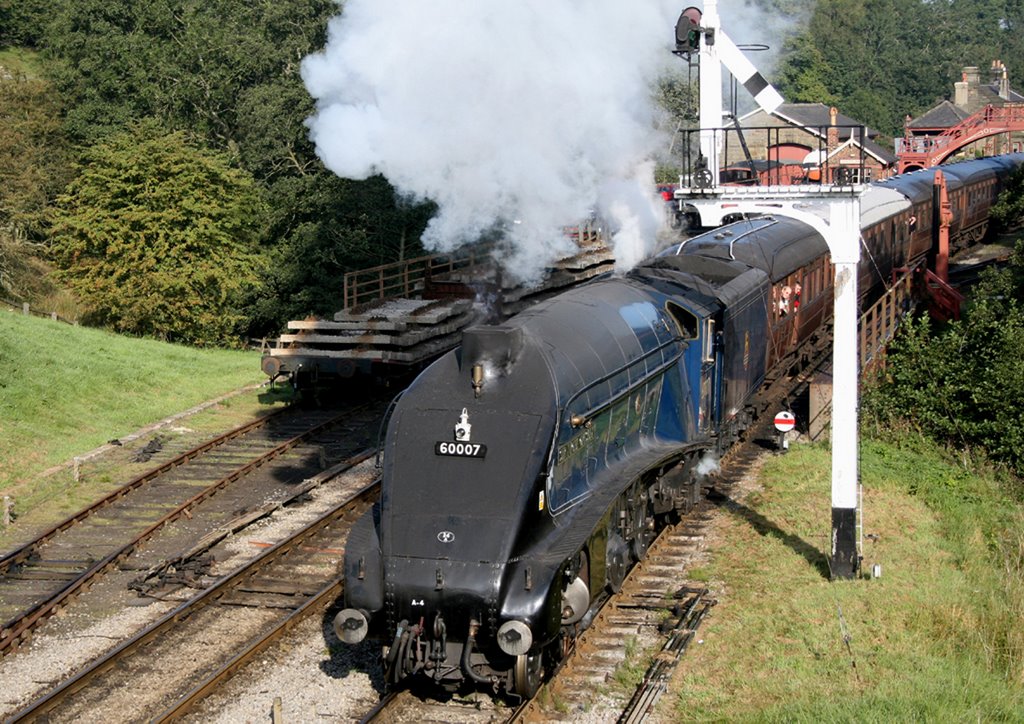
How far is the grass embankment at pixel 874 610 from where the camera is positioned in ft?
33.4

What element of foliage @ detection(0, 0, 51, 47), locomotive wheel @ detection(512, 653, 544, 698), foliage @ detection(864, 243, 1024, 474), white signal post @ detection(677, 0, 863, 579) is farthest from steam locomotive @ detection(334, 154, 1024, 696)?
foliage @ detection(0, 0, 51, 47)

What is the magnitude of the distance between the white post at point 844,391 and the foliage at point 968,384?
5.17m

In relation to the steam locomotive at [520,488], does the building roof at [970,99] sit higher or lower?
higher

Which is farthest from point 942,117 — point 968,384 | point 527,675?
point 527,675

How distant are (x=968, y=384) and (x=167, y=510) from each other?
12288mm

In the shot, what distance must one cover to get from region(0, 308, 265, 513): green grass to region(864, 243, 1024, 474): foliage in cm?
1313

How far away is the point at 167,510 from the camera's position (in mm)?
17125

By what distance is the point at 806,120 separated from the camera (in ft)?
208

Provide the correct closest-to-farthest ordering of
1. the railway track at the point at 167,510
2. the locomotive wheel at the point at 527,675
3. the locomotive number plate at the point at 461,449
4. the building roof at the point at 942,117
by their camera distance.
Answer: the locomotive wheel at the point at 527,675 → the locomotive number plate at the point at 461,449 → the railway track at the point at 167,510 → the building roof at the point at 942,117

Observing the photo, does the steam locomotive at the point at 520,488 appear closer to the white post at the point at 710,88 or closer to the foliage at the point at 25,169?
the white post at the point at 710,88

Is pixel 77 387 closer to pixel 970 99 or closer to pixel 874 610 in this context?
pixel 874 610

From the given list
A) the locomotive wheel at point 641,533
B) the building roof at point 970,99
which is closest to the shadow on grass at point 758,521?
the locomotive wheel at point 641,533

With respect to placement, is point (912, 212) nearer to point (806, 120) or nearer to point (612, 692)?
point (612, 692)

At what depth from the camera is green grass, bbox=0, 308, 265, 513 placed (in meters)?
20.0
